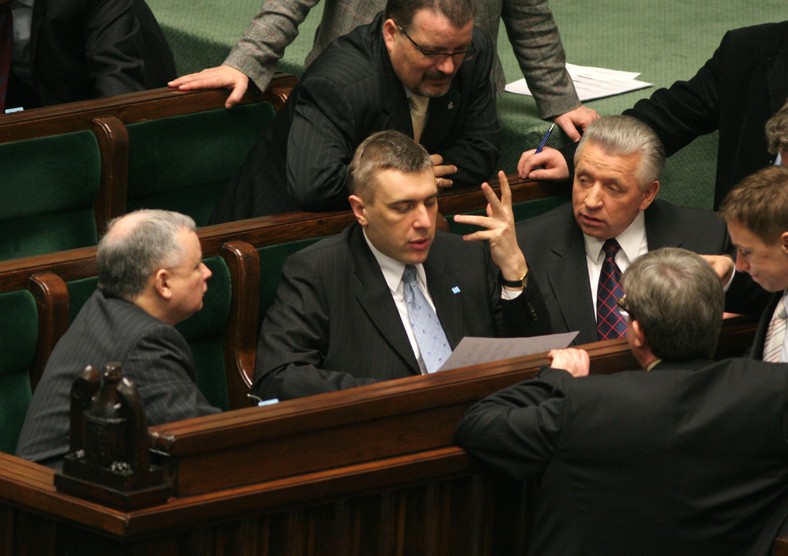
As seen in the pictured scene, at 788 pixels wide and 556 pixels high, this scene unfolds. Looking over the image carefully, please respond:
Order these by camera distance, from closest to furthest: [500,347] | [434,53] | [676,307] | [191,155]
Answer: [676,307], [500,347], [434,53], [191,155]

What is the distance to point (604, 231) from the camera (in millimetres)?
3564

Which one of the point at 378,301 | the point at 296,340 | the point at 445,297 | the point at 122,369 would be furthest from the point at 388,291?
the point at 122,369

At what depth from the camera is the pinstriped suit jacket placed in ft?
13.8

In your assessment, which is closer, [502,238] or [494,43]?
[502,238]

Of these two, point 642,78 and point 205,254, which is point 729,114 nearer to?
point 642,78

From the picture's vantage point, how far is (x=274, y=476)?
2531mm

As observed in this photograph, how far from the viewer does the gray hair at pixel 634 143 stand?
141 inches

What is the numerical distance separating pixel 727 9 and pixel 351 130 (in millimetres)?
2353

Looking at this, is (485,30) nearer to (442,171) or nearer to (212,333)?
(442,171)

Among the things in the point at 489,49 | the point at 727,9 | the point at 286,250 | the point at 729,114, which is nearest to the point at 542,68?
the point at 489,49

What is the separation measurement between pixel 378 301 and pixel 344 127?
2.07 ft

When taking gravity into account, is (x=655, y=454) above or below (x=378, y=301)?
below

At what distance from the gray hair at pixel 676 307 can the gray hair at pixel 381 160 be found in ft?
2.53

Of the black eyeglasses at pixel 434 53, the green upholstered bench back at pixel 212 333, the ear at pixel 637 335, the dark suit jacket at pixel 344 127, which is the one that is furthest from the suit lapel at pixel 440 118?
the ear at pixel 637 335
